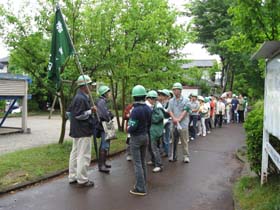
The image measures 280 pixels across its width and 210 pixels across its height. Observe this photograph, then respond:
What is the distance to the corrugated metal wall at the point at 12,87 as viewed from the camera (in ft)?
41.5

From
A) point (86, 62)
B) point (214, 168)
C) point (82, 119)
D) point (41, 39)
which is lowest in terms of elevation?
point (214, 168)

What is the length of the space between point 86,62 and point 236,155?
16.6 ft

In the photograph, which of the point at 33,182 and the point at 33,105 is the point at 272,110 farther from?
the point at 33,105

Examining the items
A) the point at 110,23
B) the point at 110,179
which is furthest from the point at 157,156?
the point at 110,23

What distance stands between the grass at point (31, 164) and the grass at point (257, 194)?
12.7 feet

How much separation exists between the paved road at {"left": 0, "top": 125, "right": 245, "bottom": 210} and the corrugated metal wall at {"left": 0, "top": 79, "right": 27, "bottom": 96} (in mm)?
6220

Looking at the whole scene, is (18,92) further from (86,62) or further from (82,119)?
(82,119)

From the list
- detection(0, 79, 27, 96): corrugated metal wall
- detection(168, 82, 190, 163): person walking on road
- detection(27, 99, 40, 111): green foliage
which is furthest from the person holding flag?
detection(27, 99, 40, 111): green foliage

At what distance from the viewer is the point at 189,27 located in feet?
55.9

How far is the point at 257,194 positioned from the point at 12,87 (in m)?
10.5

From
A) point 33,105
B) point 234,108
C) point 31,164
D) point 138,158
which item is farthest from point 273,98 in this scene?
point 33,105

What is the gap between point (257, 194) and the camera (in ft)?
17.8

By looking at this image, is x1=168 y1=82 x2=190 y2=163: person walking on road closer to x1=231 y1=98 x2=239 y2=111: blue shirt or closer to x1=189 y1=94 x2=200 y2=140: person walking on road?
x1=189 y1=94 x2=200 y2=140: person walking on road

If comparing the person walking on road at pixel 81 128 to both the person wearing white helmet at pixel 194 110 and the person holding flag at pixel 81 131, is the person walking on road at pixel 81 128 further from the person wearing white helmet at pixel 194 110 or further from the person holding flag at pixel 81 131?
the person wearing white helmet at pixel 194 110
